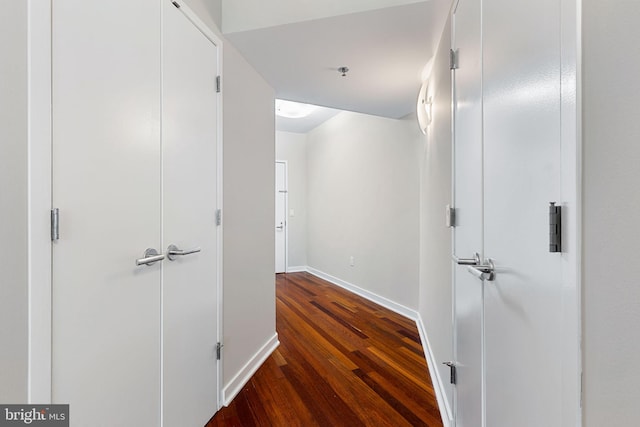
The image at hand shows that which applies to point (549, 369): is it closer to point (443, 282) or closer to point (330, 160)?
point (443, 282)

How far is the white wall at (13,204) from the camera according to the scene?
74 cm

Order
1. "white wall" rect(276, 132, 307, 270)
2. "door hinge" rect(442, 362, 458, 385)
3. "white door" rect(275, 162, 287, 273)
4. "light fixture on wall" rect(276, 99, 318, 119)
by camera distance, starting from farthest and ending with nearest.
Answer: "white wall" rect(276, 132, 307, 270)
"white door" rect(275, 162, 287, 273)
"light fixture on wall" rect(276, 99, 318, 119)
"door hinge" rect(442, 362, 458, 385)

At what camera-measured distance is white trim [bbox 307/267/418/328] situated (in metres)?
3.29

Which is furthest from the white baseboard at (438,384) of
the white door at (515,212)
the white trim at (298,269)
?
the white trim at (298,269)

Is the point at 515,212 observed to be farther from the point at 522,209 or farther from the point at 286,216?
the point at 286,216

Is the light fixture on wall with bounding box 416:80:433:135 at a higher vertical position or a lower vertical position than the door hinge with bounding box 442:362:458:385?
higher

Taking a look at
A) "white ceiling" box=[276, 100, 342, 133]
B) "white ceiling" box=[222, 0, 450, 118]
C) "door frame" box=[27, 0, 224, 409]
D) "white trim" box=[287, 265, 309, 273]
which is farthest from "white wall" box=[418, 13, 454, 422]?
"white trim" box=[287, 265, 309, 273]

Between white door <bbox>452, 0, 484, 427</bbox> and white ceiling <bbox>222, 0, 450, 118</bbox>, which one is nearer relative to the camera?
white door <bbox>452, 0, 484, 427</bbox>

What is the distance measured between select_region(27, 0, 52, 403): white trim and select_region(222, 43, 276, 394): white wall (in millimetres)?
1031

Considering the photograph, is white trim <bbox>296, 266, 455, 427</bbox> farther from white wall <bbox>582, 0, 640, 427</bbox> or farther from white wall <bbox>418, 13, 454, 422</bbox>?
white wall <bbox>582, 0, 640, 427</bbox>

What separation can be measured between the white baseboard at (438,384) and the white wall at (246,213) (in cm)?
129

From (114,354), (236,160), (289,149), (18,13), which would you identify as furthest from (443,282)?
(289,149)

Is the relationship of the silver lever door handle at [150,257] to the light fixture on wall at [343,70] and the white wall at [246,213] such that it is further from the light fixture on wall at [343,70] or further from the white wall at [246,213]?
the light fixture on wall at [343,70]

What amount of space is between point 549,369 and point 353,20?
5.88 ft
